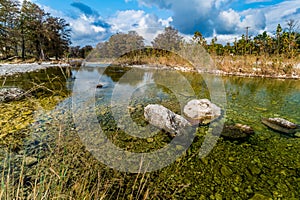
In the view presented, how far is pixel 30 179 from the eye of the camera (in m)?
1.68

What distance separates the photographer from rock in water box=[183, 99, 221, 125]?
3.25m

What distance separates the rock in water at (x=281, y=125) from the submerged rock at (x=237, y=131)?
513mm

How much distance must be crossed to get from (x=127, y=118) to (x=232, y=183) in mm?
2068

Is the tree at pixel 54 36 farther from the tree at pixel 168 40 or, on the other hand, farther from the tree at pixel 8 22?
the tree at pixel 168 40

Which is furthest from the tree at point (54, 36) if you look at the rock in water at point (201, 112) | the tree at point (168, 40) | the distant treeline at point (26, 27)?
the rock in water at point (201, 112)

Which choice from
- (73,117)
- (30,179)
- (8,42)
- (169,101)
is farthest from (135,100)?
(8,42)

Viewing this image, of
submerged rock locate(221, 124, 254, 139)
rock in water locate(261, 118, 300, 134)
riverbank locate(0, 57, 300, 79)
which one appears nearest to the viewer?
submerged rock locate(221, 124, 254, 139)

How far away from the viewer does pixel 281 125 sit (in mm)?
3047

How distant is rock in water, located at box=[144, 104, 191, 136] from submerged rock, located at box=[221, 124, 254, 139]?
23.6 inches

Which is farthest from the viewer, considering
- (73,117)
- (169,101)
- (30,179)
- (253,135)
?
(169,101)

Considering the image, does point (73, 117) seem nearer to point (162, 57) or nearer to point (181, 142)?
point (181, 142)

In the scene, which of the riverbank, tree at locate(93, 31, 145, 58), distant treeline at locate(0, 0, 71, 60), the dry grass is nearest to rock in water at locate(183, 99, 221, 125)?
the riverbank

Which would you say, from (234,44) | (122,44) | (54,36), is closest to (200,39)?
(234,44)

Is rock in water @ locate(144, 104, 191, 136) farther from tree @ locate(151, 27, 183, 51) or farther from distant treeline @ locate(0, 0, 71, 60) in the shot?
distant treeline @ locate(0, 0, 71, 60)
